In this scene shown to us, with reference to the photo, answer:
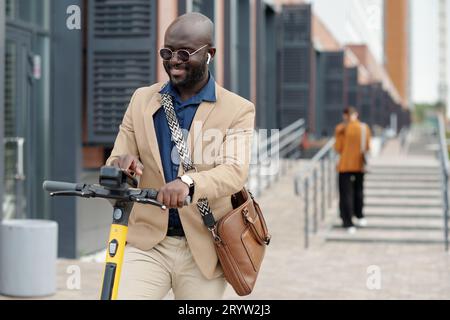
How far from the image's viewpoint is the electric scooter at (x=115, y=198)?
2.59m

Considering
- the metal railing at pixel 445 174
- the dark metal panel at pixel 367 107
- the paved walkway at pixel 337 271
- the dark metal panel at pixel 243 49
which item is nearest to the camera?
the paved walkway at pixel 337 271

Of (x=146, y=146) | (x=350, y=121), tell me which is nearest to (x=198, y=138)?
(x=146, y=146)

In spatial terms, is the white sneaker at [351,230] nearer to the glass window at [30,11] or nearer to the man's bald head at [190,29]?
the glass window at [30,11]

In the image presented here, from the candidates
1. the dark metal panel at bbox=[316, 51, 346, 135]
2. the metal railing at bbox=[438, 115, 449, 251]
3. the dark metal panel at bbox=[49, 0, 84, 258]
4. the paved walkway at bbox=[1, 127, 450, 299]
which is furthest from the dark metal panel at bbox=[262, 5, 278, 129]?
the dark metal panel at bbox=[49, 0, 84, 258]

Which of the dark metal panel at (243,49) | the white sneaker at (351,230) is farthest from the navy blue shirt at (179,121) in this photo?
the dark metal panel at (243,49)

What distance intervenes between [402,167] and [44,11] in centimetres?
1051

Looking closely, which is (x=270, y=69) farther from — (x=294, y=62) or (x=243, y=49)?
(x=243, y=49)

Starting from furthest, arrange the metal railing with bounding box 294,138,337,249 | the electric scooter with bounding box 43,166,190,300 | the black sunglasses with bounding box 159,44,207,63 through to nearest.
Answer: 1. the metal railing with bounding box 294,138,337,249
2. the black sunglasses with bounding box 159,44,207,63
3. the electric scooter with bounding box 43,166,190,300

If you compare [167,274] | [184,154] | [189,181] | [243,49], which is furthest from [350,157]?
[189,181]

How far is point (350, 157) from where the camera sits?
42.2 feet

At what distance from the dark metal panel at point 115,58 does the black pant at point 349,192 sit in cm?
427

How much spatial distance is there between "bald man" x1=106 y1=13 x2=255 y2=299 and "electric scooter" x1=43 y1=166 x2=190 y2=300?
0.26 m

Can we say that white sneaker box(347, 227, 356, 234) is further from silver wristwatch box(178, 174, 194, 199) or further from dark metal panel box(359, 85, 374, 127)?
dark metal panel box(359, 85, 374, 127)

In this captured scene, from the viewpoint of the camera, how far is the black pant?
13.0 meters
